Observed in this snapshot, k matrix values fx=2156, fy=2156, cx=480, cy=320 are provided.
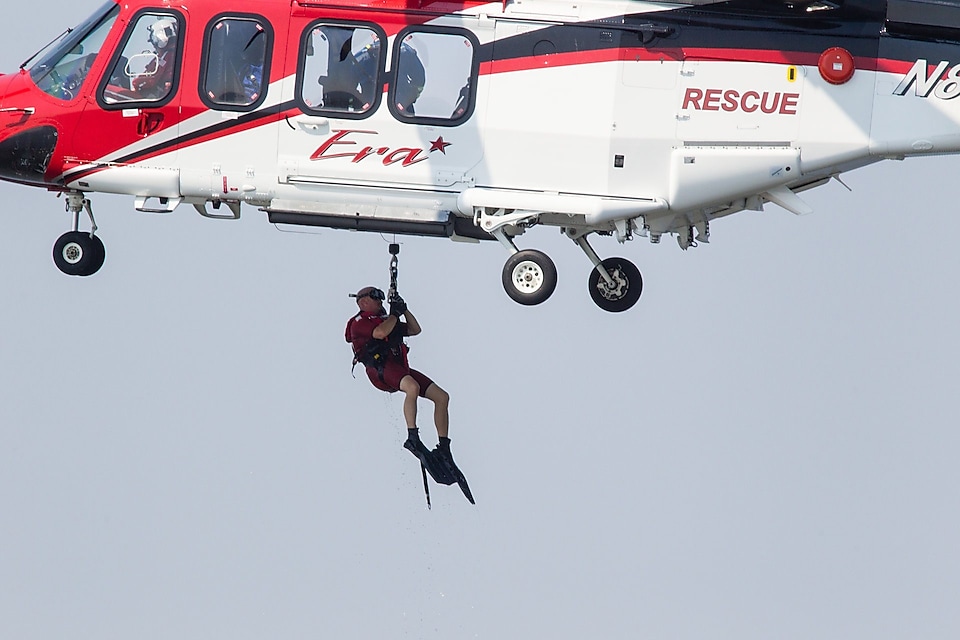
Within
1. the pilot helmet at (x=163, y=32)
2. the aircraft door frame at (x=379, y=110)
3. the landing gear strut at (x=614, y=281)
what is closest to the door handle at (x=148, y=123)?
the pilot helmet at (x=163, y=32)

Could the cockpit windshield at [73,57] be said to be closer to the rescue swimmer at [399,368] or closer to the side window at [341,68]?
the side window at [341,68]

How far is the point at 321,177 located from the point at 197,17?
179 cm

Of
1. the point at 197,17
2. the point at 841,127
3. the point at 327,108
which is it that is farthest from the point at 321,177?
the point at 841,127

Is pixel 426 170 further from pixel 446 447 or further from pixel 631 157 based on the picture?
pixel 446 447

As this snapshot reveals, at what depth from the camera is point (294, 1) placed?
1888cm

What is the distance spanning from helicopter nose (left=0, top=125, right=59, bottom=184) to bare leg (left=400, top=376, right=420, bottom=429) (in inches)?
153

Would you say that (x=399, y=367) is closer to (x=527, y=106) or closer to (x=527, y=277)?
(x=527, y=277)

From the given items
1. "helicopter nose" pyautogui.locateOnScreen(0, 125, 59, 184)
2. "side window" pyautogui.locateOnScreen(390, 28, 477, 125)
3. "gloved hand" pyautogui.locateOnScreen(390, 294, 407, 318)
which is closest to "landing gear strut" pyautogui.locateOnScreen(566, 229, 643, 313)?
"gloved hand" pyautogui.locateOnScreen(390, 294, 407, 318)

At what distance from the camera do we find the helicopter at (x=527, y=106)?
18.6m

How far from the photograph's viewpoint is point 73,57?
1955cm

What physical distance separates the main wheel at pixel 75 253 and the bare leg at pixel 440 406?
3407 millimetres

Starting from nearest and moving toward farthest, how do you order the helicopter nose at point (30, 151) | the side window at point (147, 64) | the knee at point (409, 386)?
1. the side window at point (147, 64)
2. the helicopter nose at point (30, 151)
3. the knee at point (409, 386)

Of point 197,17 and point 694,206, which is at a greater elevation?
point 197,17

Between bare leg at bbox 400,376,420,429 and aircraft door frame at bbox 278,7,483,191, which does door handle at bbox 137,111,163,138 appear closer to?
aircraft door frame at bbox 278,7,483,191
